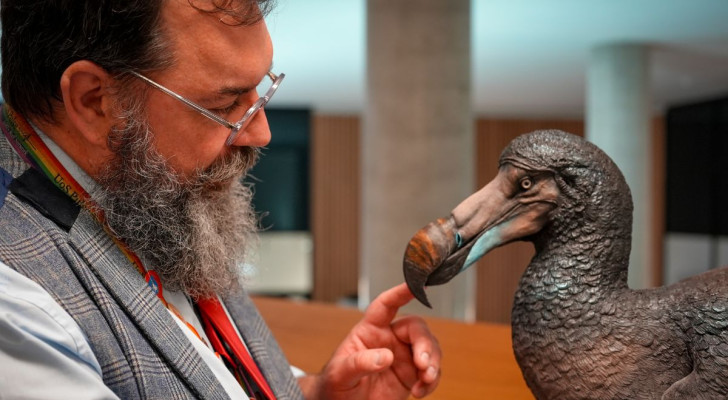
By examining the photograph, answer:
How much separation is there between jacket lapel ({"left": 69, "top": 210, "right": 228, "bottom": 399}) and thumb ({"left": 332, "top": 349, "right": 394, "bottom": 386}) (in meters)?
0.27

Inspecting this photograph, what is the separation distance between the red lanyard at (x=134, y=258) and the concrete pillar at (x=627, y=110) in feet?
17.7

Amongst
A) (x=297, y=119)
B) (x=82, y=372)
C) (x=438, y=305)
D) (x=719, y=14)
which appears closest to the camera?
(x=82, y=372)

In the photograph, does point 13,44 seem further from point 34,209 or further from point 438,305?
point 438,305


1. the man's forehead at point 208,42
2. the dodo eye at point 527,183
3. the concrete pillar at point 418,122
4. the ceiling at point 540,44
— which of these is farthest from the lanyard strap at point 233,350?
the ceiling at point 540,44

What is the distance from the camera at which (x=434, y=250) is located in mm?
951

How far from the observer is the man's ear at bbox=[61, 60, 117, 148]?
39.8 inches

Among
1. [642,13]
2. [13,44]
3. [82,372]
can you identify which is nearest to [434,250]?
[82,372]

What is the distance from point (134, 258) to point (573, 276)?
640 mm

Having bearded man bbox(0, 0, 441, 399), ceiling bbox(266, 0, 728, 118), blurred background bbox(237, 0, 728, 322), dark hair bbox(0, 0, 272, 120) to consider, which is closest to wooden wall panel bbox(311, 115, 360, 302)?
blurred background bbox(237, 0, 728, 322)

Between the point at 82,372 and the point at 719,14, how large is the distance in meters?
5.33

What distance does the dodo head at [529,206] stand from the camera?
96 cm

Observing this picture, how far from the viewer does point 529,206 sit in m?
0.97

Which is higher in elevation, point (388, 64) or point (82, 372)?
point (388, 64)

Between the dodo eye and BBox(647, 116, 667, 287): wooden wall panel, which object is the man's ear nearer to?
the dodo eye
